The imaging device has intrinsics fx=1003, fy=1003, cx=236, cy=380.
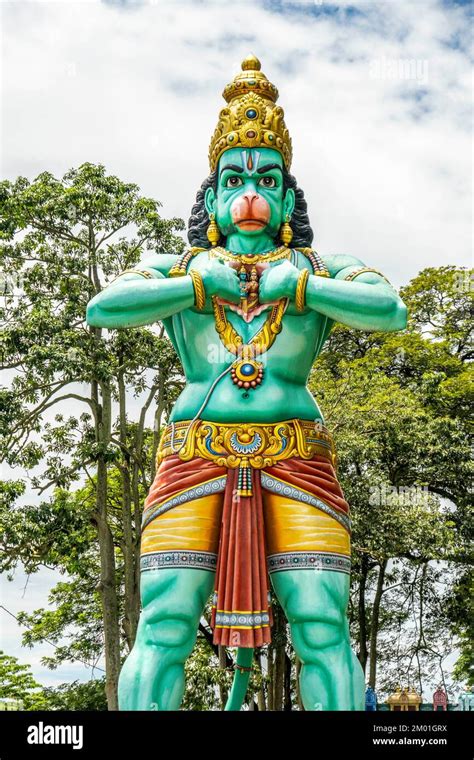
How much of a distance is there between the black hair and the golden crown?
9 centimetres

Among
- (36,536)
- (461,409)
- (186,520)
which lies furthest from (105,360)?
(186,520)

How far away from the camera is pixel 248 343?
476cm

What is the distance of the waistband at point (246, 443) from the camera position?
4.61 m

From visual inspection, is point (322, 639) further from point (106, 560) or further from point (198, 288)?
point (106, 560)

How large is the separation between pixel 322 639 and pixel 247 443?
934 millimetres

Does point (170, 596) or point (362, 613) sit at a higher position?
point (362, 613)

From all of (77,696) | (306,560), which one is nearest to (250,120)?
(306,560)

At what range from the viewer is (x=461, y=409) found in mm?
19312

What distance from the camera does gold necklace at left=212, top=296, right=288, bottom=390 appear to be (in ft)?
15.4

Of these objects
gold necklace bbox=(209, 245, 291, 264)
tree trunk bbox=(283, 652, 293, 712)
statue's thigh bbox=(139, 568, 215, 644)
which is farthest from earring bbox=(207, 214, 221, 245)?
tree trunk bbox=(283, 652, 293, 712)

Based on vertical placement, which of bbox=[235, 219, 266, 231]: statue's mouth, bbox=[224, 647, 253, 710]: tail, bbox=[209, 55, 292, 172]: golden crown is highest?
bbox=[209, 55, 292, 172]: golden crown

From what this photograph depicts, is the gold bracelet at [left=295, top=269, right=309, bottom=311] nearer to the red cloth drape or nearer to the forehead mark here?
the forehead mark
